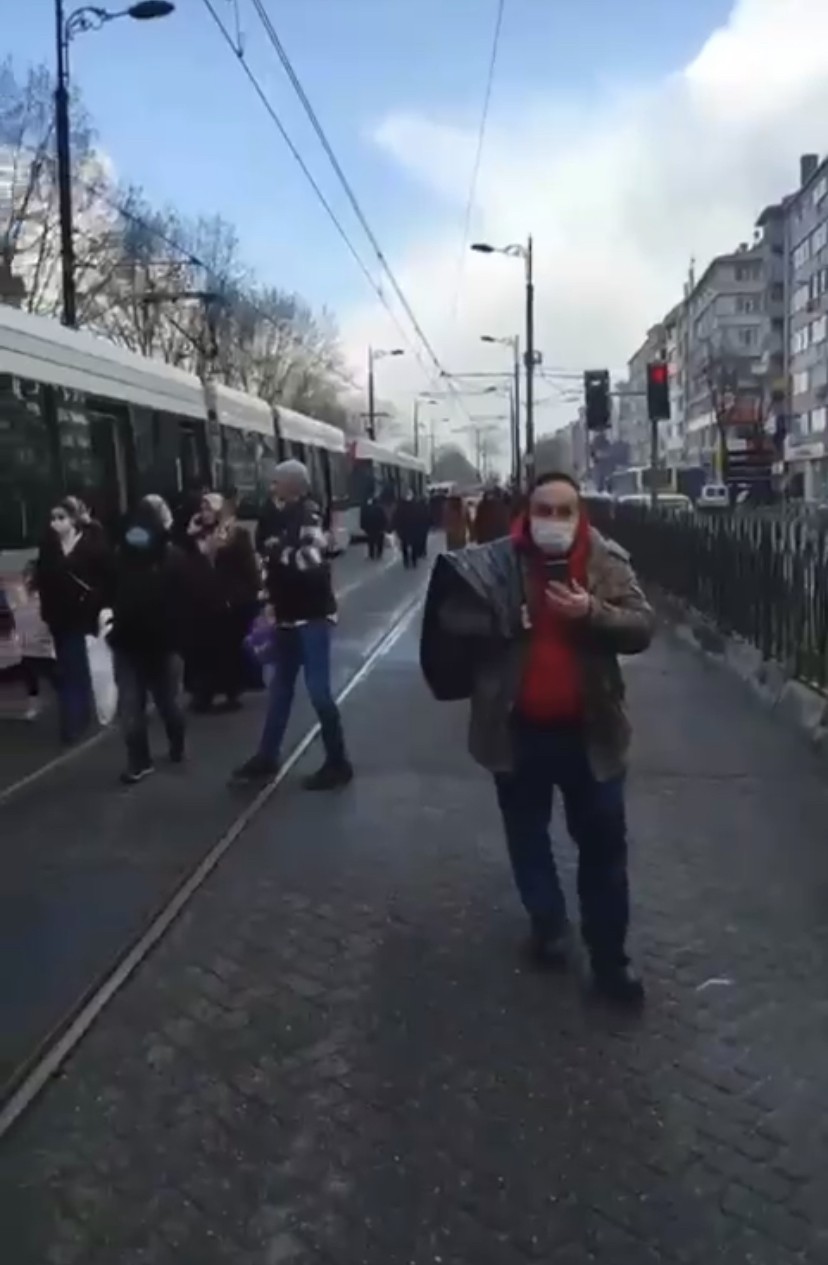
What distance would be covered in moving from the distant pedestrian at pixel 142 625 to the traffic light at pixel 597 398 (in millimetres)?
27580

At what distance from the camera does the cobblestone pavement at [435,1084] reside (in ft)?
14.6

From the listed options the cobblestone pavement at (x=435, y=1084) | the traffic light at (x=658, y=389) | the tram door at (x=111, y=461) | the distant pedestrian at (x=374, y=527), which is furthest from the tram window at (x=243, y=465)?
the cobblestone pavement at (x=435, y=1084)

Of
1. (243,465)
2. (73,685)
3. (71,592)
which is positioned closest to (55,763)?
(73,685)

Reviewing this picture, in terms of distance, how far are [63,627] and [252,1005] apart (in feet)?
23.7

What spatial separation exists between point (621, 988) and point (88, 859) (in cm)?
341

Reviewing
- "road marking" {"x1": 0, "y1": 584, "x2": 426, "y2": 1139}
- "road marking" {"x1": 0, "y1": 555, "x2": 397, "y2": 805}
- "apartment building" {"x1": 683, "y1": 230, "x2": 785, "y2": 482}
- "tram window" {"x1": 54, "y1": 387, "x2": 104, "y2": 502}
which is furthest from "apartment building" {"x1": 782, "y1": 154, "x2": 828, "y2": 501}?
"road marking" {"x1": 0, "y1": 584, "x2": 426, "y2": 1139}

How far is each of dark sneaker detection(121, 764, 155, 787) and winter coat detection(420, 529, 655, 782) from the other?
4978 mm

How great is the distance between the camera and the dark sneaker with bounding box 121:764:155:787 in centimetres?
1110

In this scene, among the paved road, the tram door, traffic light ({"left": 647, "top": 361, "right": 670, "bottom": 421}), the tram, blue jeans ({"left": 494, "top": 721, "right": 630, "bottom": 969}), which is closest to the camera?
blue jeans ({"left": 494, "top": 721, "right": 630, "bottom": 969})

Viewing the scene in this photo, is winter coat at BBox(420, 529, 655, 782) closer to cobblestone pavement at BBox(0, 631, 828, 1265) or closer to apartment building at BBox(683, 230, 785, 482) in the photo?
cobblestone pavement at BBox(0, 631, 828, 1265)

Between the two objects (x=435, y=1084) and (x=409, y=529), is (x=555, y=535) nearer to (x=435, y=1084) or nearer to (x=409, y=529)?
(x=435, y=1084)

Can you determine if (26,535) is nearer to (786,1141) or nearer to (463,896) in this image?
(463,896)

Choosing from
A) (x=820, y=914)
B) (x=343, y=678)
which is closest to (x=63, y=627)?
(x=343, y=678)

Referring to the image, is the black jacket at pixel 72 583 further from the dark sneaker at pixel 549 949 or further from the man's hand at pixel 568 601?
the man's hand at pixel 568 601
